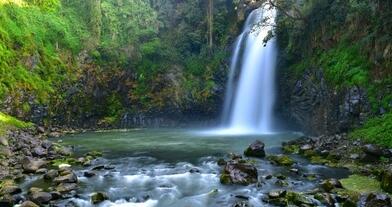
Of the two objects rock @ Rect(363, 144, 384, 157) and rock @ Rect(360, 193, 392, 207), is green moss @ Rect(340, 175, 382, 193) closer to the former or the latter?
rock @ Rect(360, 193, 392, 207)

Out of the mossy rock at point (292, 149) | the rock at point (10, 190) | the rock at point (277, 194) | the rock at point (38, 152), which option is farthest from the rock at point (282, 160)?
the rock at point (38, 152)

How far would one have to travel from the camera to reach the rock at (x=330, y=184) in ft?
48.4

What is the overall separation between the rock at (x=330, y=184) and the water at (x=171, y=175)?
636mm

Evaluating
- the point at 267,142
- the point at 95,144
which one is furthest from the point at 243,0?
the point at 95,144

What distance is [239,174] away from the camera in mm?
16375

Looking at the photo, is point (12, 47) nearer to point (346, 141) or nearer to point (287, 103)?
point (287, 103)

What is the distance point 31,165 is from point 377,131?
16.2 m

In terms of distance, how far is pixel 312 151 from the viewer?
2145 centimetres

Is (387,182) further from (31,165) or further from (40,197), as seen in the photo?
(31,165)

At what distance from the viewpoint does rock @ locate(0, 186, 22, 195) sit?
14453 mm

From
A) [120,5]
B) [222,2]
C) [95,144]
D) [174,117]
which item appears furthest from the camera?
[120,5]

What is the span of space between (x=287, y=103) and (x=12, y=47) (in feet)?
76.5

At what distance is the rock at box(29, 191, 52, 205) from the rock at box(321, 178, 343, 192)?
9.33 metres

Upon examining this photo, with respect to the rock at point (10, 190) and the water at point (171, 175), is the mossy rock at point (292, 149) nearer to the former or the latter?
the water at point (171, 175)
